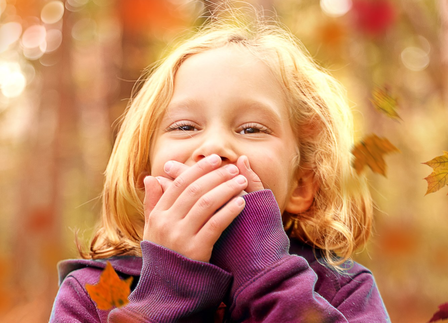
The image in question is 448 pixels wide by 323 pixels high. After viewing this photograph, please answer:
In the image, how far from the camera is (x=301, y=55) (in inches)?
92.7

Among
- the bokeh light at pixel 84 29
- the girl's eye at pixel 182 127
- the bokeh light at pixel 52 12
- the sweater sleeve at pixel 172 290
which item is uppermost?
the bokeh light at pixel 52 12

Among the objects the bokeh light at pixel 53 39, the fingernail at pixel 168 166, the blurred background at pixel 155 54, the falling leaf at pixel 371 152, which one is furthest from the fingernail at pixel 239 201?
the bokeh light at pixel 53 39

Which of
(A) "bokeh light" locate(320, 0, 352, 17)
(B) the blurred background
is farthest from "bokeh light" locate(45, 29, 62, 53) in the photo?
(A) "bokeh light" locate(320, 0, 352, 17)

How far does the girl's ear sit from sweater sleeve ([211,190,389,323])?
46 centimetres

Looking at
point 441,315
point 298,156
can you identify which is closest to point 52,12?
point 298,156

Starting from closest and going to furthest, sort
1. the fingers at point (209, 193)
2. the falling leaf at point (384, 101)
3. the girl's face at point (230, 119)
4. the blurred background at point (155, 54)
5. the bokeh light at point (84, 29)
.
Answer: the fingers at point (209, 193) → the falling leaf at point (384, 101) → the girl's face at point (230, 119) → the blurred background at point (155, 54) → the bokeh light at point (84, 29)

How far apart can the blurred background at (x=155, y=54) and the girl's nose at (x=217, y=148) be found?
2681 millimetres

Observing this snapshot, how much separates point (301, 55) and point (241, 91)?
0.74 metres

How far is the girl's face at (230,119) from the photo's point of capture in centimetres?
170

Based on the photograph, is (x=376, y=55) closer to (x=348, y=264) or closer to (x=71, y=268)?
(x=348, y=264)

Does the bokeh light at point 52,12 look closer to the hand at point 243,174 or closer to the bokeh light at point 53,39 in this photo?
the bokeh light at point 53,39

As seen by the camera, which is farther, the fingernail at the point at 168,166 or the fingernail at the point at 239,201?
the fingernail at the point at 168,166

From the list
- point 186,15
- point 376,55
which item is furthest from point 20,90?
point 376,55

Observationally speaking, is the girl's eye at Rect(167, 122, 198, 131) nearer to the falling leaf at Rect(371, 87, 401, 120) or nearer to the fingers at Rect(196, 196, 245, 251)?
the fingers at Rect(196, 196, 245, 251)
